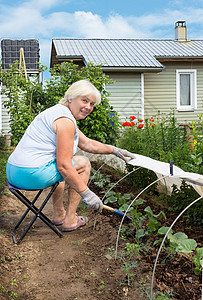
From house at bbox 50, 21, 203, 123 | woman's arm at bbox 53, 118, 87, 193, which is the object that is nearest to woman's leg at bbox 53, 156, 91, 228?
woman's arm at bbox 53, 118, 87, 193

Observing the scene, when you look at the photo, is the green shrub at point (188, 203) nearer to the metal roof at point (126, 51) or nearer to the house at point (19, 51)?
the metal roof at point (126, 51)

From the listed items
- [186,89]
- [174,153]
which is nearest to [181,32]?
[186,89]

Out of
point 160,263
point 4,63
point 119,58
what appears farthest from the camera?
point 4,63

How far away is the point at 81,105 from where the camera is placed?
10.1 ft

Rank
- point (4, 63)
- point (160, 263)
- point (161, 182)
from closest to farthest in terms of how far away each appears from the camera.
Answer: point (160, 263) → point (161, 182) → point (4, 63)

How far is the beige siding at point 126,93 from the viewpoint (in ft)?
38.5

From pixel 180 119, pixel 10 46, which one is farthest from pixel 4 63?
pixel 180 119

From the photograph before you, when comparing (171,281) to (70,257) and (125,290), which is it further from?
(70,257)

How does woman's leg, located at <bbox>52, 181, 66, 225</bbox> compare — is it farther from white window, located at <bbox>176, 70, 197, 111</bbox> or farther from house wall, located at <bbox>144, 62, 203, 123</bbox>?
white window, located at <bbox>176, 70, 197, 111</bbox>

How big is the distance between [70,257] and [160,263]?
821mm

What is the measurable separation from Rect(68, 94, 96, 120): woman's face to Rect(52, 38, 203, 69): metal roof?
25.7 ft

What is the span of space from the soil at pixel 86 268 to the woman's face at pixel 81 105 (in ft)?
3.75

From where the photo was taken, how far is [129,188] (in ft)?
14.5

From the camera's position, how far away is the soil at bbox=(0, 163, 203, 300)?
228cm
